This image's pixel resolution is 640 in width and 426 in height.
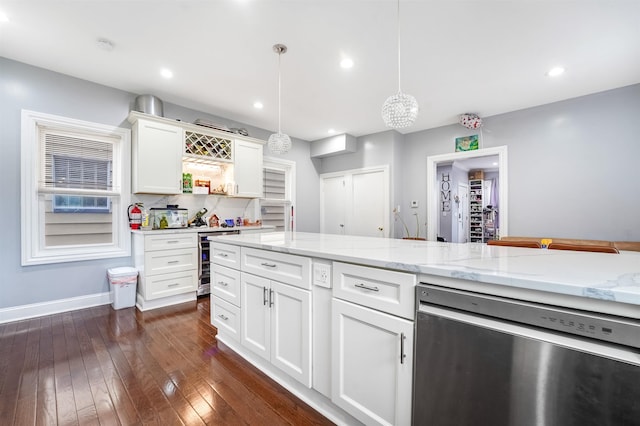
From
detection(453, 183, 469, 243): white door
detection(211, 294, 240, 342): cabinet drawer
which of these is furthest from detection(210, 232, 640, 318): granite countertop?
detection(453, 183, 469, 243): white door

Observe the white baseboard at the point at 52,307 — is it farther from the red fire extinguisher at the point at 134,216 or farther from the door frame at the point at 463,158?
the door frame at the point at 463,158

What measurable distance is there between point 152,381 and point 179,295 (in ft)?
5.78

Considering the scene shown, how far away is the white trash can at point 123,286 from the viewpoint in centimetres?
313

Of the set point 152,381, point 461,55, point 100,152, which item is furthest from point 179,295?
point 461,55

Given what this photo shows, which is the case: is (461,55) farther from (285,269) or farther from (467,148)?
(285,269)

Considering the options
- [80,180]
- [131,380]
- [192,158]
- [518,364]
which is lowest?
[131,380]

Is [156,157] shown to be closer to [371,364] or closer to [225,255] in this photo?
[225,255]

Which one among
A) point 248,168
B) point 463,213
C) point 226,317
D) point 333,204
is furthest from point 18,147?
point 463,213

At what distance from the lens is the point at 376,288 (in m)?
1.25

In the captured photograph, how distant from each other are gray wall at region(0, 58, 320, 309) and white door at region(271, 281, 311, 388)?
279 centimetres

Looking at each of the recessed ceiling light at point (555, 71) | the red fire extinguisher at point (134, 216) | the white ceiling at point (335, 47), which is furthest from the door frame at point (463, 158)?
the red fire extinguisher at point (134, 216)

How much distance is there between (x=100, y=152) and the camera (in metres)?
3.36

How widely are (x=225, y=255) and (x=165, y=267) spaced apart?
1.55m

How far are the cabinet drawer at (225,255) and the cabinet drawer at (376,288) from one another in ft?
3.26
